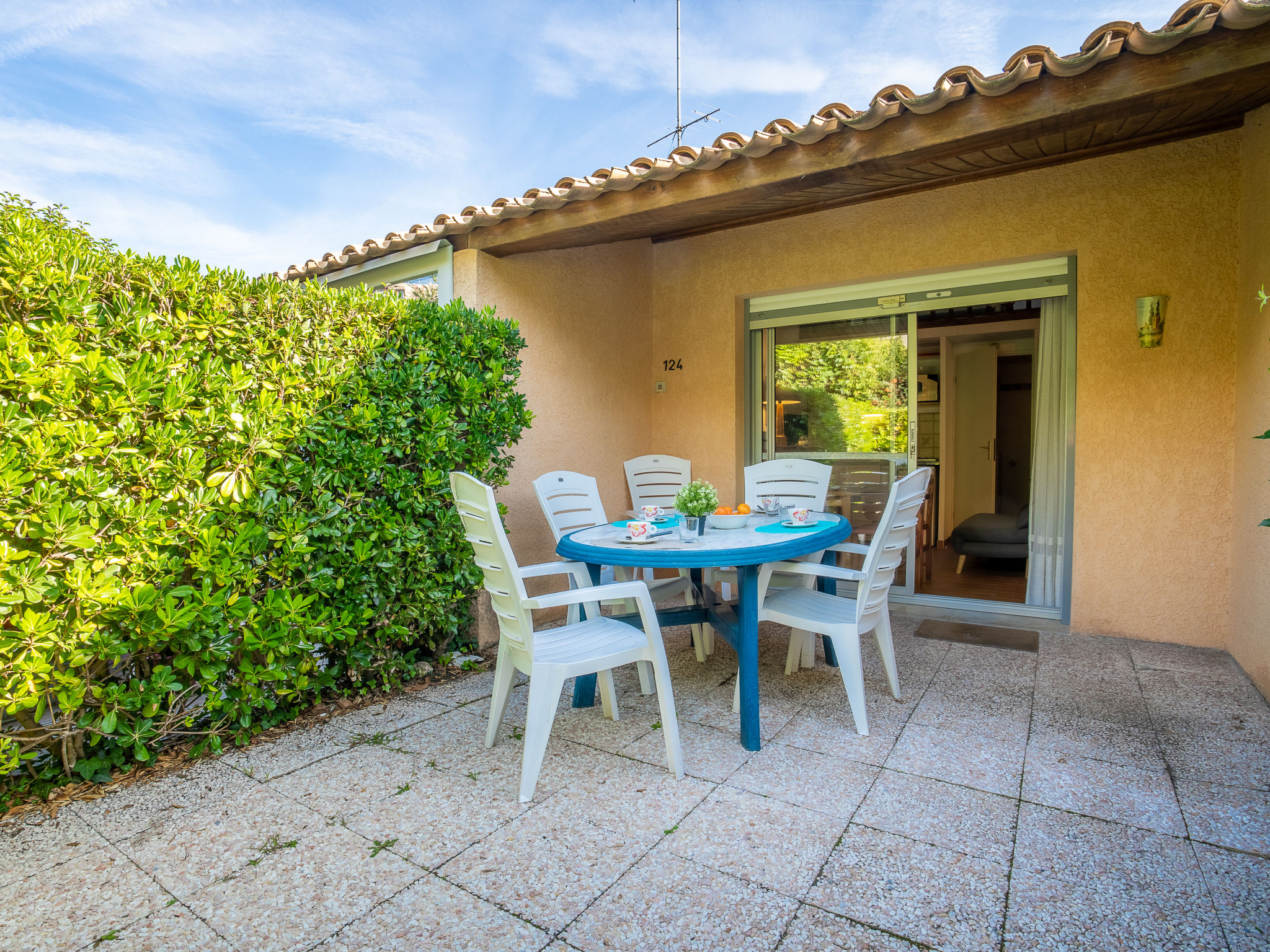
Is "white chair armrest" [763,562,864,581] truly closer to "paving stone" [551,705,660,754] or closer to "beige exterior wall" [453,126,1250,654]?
"paving stone" [551,705,660,754]

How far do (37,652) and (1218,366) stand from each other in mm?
5613

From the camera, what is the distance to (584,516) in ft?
12.8

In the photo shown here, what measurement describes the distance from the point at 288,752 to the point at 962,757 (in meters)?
2.70

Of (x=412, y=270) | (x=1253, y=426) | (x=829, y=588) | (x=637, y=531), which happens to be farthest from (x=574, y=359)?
(x=1253, y=426)

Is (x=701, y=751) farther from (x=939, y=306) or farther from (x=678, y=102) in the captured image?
(x=678, y=102)

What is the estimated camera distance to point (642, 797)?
232 cm

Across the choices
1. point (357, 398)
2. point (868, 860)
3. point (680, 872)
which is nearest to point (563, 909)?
point (680, 872)

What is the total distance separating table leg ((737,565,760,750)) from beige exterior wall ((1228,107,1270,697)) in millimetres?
2459

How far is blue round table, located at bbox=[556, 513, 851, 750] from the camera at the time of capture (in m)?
2.59

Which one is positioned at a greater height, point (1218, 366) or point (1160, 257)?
point (1160, 257)

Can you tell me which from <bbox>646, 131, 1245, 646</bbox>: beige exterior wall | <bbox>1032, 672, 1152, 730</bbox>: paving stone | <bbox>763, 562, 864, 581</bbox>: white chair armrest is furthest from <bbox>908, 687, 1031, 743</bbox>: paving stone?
<bbox>646, 131, 1245, 646</bbox>: beige exterior wall

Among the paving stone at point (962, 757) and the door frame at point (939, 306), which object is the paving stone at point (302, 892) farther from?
the door frame at point (939, 306)

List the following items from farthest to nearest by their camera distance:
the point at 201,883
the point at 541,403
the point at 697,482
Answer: the point at 541,403
the point at 697,482
the point at 201,883

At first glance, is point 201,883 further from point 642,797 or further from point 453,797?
point 642,797
